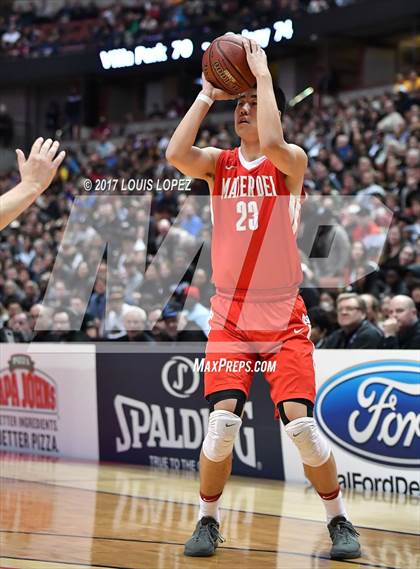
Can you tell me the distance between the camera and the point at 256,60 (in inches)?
219

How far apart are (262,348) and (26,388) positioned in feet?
19.8

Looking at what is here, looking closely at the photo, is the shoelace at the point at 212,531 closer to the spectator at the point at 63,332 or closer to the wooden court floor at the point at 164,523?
the wooden court floor at the point at 164,523

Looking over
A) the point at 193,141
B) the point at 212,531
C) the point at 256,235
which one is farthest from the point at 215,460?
the point at 193,141

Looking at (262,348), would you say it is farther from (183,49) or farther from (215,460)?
(183,49)

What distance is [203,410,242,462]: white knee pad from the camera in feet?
18.2

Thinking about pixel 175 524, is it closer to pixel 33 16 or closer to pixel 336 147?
pixel 336 147

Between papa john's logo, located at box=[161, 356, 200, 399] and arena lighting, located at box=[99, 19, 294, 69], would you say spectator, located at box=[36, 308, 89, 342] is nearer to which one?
papa john's logo, located at box=[161, 356, 200, 399]

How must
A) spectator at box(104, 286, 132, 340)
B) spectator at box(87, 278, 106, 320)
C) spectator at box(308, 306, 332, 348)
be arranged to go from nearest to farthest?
spectator at box(308, 306, 332, 348), spectator at box(104, 286, 132, 340), spectator at box(87, 278, 106, 320)

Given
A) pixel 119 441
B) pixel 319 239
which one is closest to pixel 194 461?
pixel 119 441

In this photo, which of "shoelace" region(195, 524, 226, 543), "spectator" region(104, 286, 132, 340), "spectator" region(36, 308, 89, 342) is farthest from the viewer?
"spectator" region(36, 308, 89, 342)

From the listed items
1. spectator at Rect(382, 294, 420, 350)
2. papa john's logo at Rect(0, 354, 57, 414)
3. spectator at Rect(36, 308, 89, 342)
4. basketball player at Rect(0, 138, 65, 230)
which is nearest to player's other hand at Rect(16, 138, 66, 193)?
basketball player at Rect(0, 138, 65, 230)

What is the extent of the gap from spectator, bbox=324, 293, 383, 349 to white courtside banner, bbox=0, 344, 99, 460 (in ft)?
9.02

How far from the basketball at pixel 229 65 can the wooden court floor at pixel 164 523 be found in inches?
105

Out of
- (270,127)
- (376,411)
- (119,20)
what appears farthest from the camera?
(119,20)
